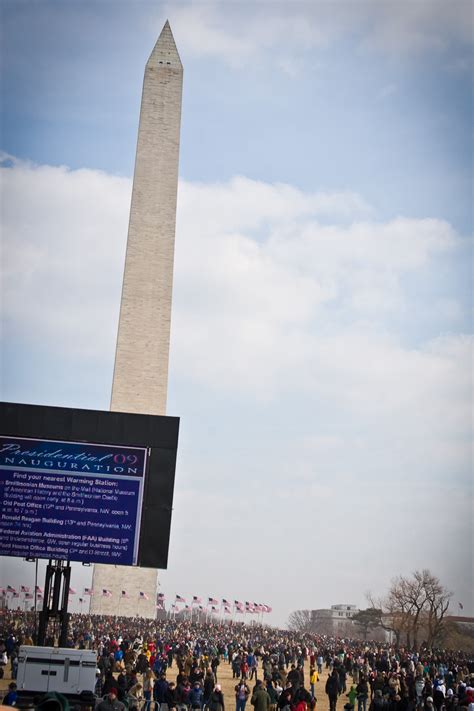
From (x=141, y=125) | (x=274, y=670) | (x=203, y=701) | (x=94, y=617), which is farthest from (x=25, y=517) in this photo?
(x=141, y=125)

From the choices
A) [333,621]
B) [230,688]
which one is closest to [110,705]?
[230,688]

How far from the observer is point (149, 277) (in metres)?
42.2

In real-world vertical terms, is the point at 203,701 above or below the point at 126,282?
below

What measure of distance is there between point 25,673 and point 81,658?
0.93 meters

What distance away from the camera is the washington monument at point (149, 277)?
40.0 meters

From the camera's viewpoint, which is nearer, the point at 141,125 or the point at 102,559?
the point at 102,559

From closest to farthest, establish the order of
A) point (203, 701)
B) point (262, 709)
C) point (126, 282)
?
1. point (262, 709)
2. point (203, 701)
3. point (126, 282)

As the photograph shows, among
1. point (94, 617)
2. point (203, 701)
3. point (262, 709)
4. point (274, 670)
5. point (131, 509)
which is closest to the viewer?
point (262, 709)

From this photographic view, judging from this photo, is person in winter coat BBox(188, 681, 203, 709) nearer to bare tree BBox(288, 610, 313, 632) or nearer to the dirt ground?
the dirt ground

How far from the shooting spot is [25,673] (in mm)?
14336

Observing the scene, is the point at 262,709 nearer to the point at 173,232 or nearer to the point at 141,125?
the point at 173,232

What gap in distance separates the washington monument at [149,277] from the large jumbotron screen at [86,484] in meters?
22.3

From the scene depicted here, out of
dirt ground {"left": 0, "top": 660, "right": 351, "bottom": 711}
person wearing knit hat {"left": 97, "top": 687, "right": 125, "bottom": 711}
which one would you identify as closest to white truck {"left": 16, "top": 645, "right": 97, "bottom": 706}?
person wearing knit hat {"left": 97, "top": 687, "right": 125, "bottom": 711}

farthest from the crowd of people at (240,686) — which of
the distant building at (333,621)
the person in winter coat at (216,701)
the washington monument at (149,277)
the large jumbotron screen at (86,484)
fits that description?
the distant building at (333,621)
